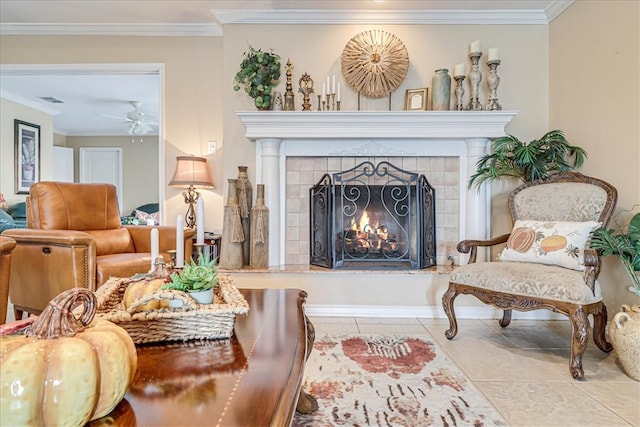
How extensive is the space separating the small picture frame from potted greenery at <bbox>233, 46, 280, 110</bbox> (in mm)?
1089

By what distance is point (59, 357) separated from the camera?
600 millimetres

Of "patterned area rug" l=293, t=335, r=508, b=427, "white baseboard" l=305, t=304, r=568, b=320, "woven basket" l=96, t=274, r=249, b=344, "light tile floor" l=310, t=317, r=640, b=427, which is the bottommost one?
"light tile floor" l=310, t=317, r=640, b=427

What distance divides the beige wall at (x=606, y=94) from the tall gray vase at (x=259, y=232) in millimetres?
2372

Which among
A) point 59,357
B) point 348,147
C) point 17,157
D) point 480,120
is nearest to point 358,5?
point 348,147

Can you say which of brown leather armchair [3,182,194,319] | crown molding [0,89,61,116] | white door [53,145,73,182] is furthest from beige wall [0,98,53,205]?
brown leather armchair [3,182,194,319]

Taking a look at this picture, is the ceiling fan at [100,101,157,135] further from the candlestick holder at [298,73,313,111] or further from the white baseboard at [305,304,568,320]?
the white baseboard at [305,304,568,320]

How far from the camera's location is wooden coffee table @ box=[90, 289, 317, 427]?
672 millimetres

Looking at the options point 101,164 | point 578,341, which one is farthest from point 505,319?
point 101,164

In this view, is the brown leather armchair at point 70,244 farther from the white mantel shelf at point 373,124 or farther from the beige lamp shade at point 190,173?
the white mantel shelf at point 373,124

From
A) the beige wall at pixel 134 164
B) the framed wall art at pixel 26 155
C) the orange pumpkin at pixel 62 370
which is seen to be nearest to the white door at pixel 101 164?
the beige wall at pixel 134 164

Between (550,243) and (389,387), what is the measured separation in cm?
132

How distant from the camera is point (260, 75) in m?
3.09

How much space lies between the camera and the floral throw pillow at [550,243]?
2.25 meters

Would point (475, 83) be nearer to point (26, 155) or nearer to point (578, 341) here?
point (578, 341)
